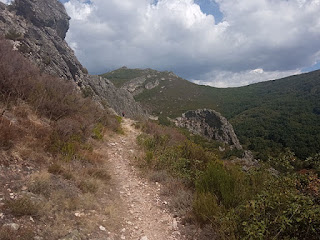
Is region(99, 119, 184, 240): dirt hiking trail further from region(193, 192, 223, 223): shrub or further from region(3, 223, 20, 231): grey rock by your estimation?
region(3, 223, 20, 231): grey rock

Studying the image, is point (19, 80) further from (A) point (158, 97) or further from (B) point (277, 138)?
(A) point (158, 97)

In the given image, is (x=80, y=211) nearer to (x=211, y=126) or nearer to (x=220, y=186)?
(x=220, y=186)

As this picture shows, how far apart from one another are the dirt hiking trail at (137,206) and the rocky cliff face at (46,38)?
1289 centimetres

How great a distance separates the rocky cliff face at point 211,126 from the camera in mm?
71438

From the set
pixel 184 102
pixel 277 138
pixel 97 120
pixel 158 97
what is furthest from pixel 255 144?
pixel 97 120

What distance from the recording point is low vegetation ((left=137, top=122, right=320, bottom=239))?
114 inches

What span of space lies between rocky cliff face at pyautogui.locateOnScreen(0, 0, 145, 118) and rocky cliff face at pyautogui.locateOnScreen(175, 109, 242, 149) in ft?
142

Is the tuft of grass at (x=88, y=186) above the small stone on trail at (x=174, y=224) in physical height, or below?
above

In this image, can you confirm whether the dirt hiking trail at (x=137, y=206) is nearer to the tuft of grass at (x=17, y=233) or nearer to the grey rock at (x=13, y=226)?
the tuft of grass at (x=17, y=233)

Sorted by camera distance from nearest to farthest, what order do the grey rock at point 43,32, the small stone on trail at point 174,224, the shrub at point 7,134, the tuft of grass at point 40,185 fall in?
the tuft of grass at point 40,185 → the small stone on trail at point 174,224 → the shrub at point 7,134 → the grey rock at point 43,32

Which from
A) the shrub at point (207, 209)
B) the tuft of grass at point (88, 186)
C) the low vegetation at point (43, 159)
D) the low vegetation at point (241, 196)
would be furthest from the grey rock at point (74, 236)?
the shrub at point (207, 209)

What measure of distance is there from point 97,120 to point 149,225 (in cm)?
815

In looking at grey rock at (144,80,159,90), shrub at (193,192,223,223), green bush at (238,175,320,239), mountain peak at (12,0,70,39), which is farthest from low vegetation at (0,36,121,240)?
grey rock at (144,80,159,90)

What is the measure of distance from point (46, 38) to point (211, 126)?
202ft
